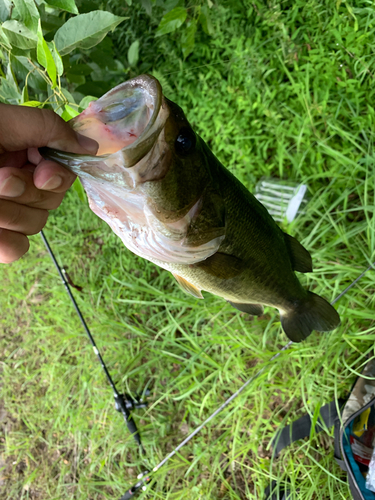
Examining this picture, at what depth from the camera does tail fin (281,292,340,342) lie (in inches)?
69.1

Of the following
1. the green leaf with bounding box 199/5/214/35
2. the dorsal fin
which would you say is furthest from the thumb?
the green leaf with bounding box 199/5/214/35

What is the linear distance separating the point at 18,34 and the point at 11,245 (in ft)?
2.33

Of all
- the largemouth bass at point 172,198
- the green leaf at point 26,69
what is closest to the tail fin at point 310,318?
the largemouth bass at point 172,198

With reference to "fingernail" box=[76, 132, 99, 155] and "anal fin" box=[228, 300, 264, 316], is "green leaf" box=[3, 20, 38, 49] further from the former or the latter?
"anal fin" box=[228, 300, 264, 316]

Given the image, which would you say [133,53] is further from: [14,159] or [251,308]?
[251,308]

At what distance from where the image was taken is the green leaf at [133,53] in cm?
285

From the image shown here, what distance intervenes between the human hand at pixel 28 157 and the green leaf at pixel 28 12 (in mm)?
321

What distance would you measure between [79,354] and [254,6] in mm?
3574

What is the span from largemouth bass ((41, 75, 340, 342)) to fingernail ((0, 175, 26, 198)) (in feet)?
0.40

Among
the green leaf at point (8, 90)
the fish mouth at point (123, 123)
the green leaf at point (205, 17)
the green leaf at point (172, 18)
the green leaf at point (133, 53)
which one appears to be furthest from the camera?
the green leaf at point (133, 53)

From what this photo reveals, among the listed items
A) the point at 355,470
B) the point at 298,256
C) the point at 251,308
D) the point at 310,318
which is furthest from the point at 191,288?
the point at 355,470

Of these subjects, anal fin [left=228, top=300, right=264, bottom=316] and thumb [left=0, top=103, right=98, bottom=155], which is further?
anal fin [left=228, top=300, right=264, bottom=316]

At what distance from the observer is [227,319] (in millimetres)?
2795

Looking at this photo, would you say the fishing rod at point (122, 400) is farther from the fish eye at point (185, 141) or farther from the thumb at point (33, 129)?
the fish eye at point (185, 141)
